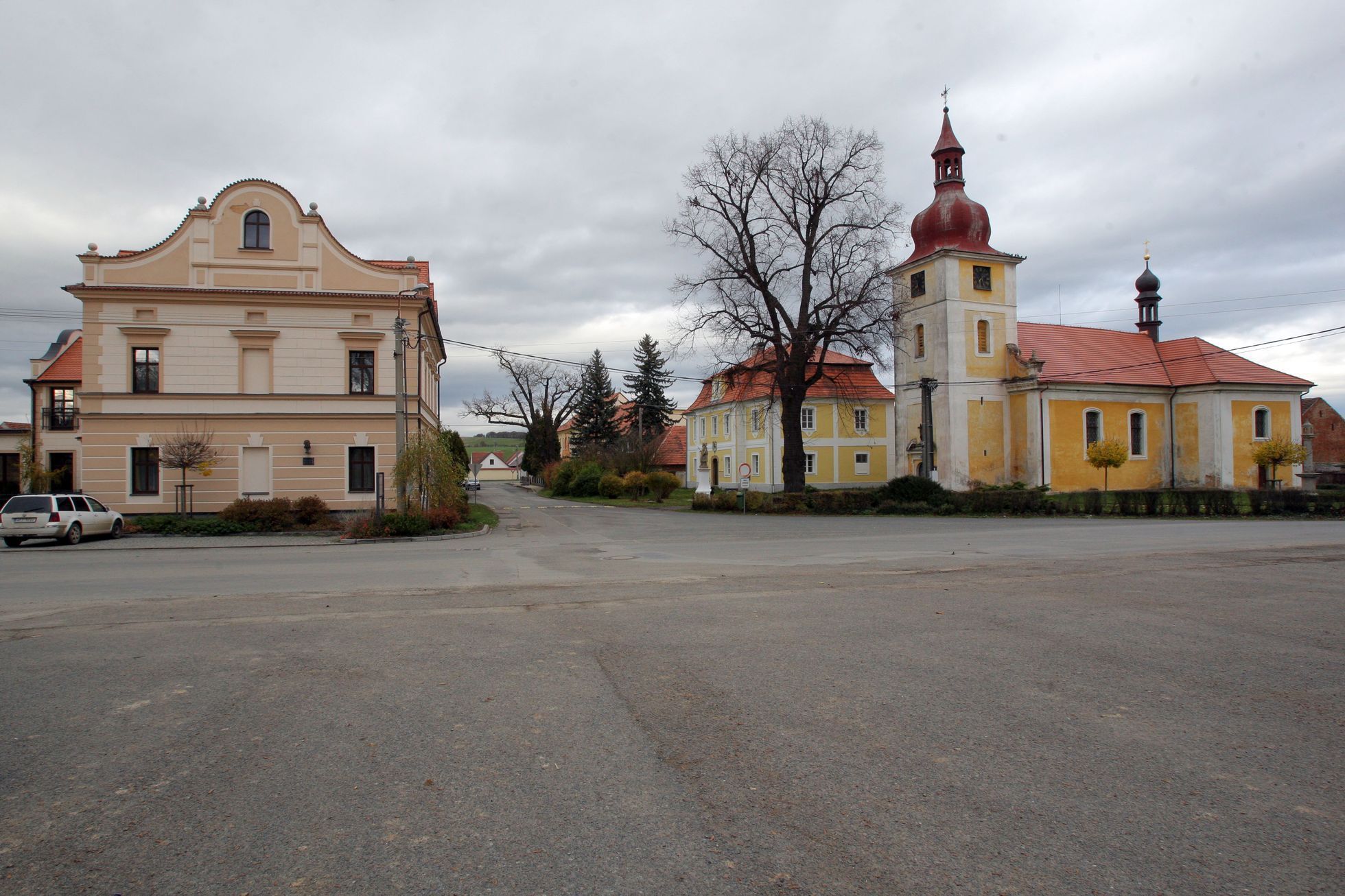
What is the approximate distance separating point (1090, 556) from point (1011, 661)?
409 inches

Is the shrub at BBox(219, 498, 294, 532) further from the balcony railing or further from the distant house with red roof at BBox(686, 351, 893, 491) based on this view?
the distant house with red roof at BBox(686, 351, 893, 491)

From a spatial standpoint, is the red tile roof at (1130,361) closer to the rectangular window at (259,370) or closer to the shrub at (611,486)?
the shrub at (611,486)

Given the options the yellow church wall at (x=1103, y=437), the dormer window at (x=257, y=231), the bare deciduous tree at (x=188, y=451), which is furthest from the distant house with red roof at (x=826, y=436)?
the bare deciduous tree at (x=188, y=451)

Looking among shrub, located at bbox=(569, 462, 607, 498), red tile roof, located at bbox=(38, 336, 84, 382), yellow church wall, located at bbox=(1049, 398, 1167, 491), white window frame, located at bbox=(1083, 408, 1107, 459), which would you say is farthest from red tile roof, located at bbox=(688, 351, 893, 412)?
red tile roof, located at bbox=(38, 336, 84, 382)

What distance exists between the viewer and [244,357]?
27.6 m

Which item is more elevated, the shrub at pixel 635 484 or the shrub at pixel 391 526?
the shrub at pixel 635 484

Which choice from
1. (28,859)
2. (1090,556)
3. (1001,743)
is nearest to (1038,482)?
(1090,556)

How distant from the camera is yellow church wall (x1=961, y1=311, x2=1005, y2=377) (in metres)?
45.2

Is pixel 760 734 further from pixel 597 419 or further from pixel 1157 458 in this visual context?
pixel 597 419

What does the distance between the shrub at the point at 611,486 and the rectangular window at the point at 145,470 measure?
87.6ft

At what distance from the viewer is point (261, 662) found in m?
7.16

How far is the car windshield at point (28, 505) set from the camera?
70.9ft

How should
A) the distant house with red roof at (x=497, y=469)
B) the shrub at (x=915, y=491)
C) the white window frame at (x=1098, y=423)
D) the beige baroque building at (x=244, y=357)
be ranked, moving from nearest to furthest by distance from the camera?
the beige baroque building at (x=244, y=357), the shrub at (x=915, y=491), the white window frame at (x=1098, y=423), the distant house with red roof at (x=497, y=469)

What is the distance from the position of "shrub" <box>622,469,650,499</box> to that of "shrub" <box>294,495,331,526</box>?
22.0 meters
